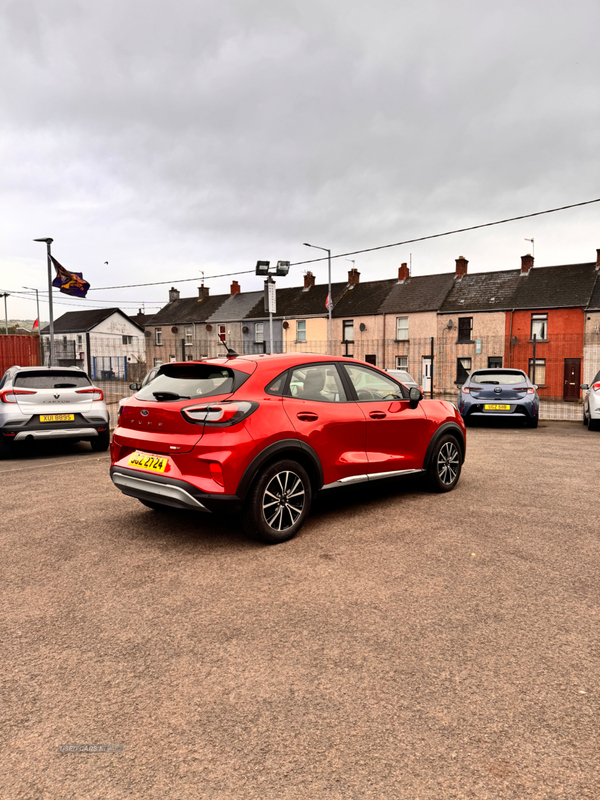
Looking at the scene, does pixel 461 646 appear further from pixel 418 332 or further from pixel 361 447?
pixel 418 332

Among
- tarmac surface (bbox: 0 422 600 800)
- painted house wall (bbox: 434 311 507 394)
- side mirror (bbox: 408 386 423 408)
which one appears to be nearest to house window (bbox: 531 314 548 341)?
painted house wall (bbox: 434 311 507 394)

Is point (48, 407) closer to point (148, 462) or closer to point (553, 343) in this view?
point (148, 462)

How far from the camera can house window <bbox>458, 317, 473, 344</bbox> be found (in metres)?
35.6

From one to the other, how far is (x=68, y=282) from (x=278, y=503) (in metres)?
18.7

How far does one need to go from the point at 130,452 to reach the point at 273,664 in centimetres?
259

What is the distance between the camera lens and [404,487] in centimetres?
664

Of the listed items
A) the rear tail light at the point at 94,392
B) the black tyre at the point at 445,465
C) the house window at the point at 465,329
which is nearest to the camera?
the black tyre at the point at 445,465

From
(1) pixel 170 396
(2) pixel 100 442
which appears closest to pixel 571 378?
(2) pixel 100 442

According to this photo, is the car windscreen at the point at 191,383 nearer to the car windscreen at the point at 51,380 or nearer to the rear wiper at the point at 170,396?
the rear wiper at the point at 170,396

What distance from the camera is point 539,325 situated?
3338 centimetres

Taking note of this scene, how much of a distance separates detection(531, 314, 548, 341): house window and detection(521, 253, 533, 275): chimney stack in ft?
14.1

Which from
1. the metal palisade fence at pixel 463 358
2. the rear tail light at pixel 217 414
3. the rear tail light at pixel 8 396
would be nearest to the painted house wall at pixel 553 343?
the metal palisade fence at pixel 463 358

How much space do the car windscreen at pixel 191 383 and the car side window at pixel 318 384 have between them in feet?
1.77

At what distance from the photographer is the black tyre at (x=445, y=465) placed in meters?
6.14
